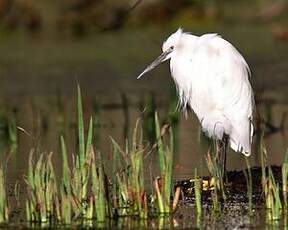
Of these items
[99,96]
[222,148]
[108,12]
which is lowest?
[222,148]

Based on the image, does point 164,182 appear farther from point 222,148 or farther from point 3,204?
point 222,148

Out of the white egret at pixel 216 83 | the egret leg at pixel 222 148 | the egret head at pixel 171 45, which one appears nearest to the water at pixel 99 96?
the egret leg at pixel 222 148

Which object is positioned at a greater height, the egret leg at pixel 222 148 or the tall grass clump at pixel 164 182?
the egret leg at pixel 222 148

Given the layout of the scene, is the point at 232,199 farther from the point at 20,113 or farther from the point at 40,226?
the point at 20,113

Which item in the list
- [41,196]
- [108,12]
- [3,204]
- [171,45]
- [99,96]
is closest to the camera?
[41,196]

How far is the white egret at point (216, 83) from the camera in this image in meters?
9.28

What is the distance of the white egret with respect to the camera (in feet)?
30.5

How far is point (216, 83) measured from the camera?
30.8ft

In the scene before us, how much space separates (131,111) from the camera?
1451 cm

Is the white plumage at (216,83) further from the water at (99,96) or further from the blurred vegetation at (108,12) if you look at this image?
the blurred vegetation at (108,12)

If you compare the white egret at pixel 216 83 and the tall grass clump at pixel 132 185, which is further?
the white egret at pixel 216 83

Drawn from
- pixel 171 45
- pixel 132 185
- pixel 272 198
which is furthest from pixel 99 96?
pixel 272 198

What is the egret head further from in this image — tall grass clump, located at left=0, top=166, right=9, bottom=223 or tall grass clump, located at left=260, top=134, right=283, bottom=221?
tall grass clump, located at left=0, top=166, right=9, bottom=223

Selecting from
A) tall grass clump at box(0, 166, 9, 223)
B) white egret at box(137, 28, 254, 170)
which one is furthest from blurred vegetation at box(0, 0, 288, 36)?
tall grass clump at box(0, 166, 9, 223)
